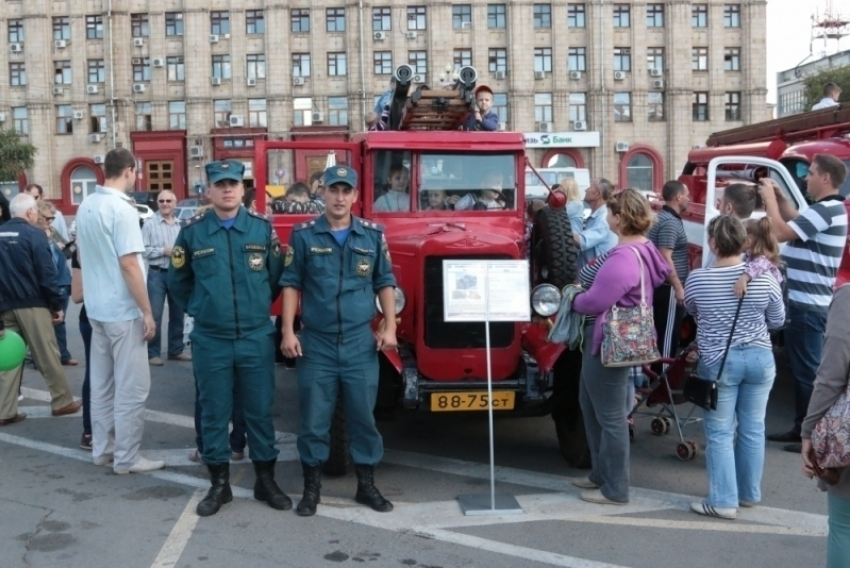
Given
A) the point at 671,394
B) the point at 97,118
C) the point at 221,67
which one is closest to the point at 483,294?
the point at 671,394

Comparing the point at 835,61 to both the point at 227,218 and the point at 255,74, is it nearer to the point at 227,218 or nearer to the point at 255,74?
the point at 255,74

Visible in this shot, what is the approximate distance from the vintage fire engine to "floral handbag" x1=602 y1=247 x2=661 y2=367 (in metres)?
0.71

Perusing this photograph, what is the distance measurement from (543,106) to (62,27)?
2631 cm

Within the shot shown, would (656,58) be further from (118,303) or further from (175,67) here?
(118,303)

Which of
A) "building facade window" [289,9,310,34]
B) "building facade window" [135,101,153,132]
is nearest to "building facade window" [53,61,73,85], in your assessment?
"building facade window" [135,101,153,132]

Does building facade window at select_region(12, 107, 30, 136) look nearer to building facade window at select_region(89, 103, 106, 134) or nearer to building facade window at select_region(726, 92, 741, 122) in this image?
building facade window at select_region(89, 103, 106, 134)

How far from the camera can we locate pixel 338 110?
165 feet

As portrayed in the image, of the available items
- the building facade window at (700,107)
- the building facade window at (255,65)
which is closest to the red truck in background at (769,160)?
the building facade window at (700,107)

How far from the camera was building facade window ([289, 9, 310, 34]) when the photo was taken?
5008 centimetres

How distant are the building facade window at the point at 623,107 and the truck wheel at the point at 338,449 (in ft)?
152

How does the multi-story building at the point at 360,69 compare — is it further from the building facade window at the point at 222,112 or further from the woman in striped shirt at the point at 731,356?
the woman in striped shirt at the point at 731,356

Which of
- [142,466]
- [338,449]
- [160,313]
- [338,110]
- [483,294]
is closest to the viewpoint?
[483,294]

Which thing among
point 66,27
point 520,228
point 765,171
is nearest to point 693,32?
point 66,27

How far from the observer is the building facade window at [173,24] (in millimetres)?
50469
